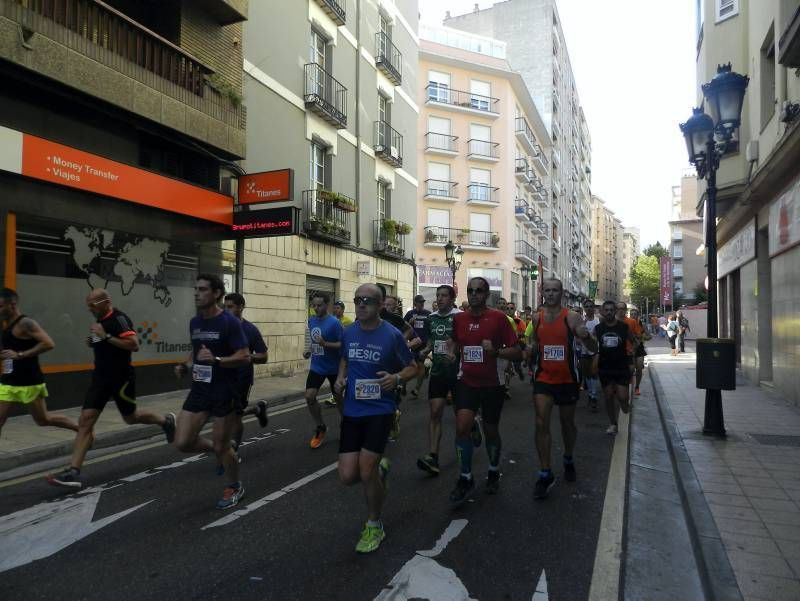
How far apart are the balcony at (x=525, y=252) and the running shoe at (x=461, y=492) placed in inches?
1448

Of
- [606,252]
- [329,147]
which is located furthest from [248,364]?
[606,252]

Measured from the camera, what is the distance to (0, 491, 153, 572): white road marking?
374 centimetres

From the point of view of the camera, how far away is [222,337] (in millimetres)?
4789

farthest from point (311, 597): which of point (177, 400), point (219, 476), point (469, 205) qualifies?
point (469, 205)

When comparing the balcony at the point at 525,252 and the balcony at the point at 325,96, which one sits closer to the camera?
the balcony at the point at 325,96

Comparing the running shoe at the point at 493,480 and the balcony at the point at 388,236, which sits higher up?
the balcony at the point at 388,236

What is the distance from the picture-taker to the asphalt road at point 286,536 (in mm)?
3309

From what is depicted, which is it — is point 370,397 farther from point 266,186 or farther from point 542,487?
point 266,186

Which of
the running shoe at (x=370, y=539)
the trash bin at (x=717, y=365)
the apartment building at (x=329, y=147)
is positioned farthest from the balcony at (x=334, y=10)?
the running shoe at (x=370, y=539)

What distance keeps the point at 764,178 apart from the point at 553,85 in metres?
42.5

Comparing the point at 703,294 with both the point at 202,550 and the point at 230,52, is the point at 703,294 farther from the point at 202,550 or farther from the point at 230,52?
the point at 202,550

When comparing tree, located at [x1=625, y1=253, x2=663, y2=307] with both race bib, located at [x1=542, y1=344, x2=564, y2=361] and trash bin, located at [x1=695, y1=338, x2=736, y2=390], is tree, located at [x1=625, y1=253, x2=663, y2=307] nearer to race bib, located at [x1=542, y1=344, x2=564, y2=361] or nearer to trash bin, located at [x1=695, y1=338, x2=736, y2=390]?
trash bin, located at [x1=695, y1=338, x2=736, y2=390]

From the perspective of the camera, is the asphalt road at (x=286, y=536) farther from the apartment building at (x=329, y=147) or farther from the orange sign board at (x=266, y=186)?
the apartment building at (x=329, y=147)

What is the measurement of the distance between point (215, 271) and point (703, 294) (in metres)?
56.5
